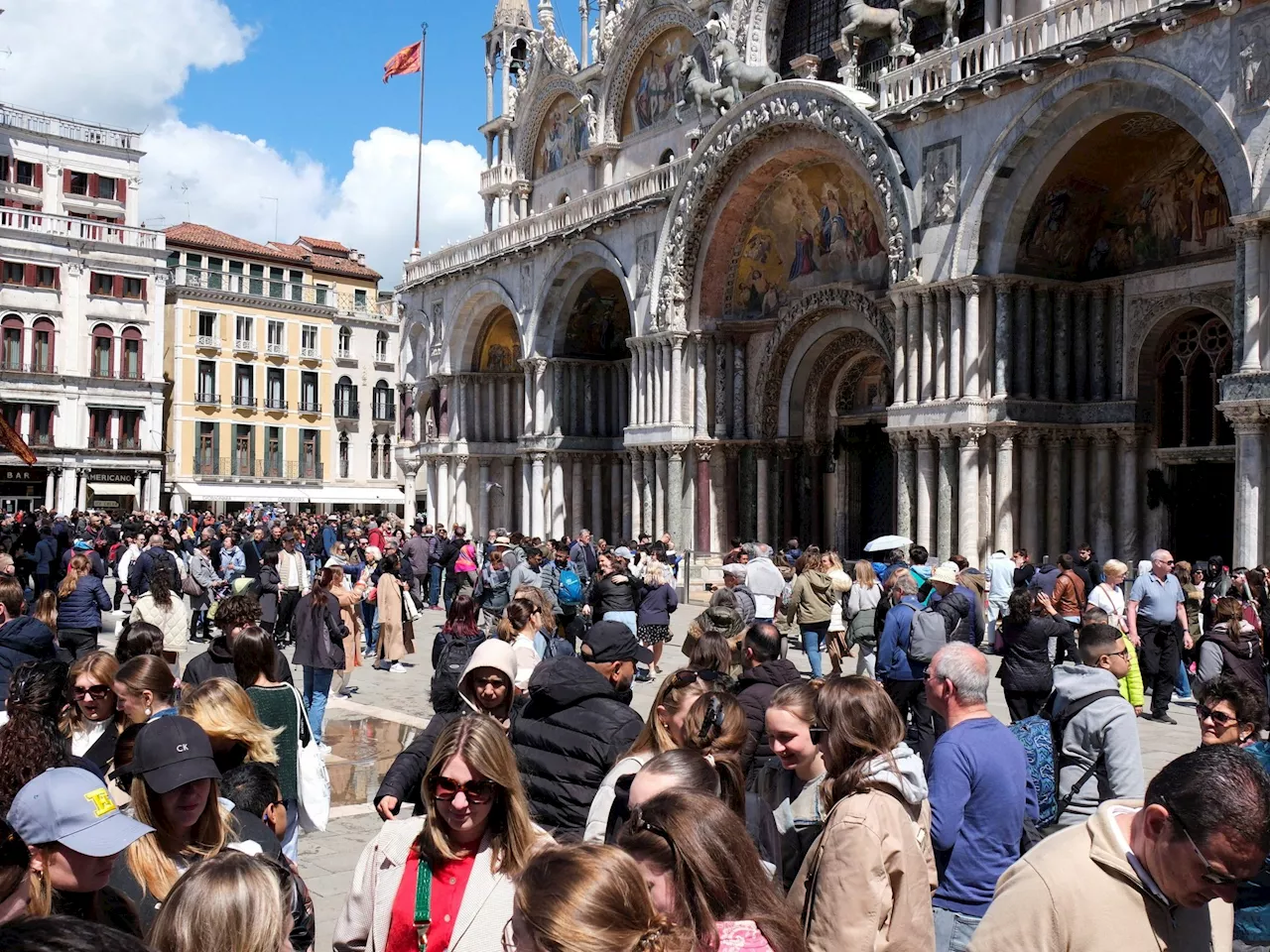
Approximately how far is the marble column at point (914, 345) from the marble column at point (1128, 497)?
3344mm

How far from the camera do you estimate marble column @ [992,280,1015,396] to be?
19.7 metres

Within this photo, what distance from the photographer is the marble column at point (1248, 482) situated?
52.1ft

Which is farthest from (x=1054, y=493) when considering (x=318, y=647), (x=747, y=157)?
(x=318, y=647)

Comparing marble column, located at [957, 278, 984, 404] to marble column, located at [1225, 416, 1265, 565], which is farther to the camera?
marble column, located at [957, 278, 984, 404]

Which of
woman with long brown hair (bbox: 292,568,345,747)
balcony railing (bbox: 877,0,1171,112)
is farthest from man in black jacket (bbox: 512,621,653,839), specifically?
balcony railing (bbox: 877,0,1171,112)

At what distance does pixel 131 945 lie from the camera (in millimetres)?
2049

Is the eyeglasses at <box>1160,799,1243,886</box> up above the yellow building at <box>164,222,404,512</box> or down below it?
below

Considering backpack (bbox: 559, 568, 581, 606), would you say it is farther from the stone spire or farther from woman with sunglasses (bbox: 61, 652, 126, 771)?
the stone spire

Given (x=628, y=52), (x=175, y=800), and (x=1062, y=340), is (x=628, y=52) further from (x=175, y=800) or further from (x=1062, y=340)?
(x=175, y=800)

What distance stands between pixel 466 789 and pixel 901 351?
18664mm

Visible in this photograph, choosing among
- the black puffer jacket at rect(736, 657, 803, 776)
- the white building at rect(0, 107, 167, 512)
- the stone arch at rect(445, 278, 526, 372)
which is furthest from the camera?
the white building at rect(0, 107, 167, 512)

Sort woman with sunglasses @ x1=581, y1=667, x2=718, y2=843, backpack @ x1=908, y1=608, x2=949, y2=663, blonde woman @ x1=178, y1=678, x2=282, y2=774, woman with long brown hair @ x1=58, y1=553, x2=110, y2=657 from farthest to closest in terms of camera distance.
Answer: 1. woman with long brown hair @ x1=58, y1=553, x2=110, y2=657
2. backpack @ x1=908, y1=608, x2=949, y2=663
3. blonde woman @ x1=178, y1=678, x2=282, y2=774
4. woman with sunglasses @ x1=581, y1=667, x2=718, y2=843

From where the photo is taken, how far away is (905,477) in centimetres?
2138

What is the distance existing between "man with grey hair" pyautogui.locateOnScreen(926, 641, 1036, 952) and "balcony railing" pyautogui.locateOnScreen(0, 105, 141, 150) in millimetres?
52013
